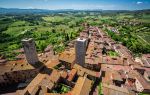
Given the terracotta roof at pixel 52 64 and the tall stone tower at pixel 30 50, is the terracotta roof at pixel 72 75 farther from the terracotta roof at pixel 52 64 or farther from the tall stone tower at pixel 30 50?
the tall stone tower at pixel 30 50

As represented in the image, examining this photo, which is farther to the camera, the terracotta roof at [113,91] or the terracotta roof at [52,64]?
the terracotta roof at [52,64]

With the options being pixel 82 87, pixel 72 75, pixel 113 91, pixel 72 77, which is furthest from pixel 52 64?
pixel 113 91

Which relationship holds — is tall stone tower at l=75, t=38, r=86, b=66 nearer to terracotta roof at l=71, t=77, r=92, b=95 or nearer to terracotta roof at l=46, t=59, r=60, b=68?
terracotta roof at l=46, t=59, r=60, b=68

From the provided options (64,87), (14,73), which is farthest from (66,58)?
(14,73)

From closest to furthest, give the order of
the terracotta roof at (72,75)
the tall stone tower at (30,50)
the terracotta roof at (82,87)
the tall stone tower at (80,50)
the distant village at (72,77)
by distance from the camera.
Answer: the terracotta roof at (82,87), the distant village at (72,77), the terracotta roof at (72,75), the tall stone tower at (30,50), the tall stone tower at (80,50)

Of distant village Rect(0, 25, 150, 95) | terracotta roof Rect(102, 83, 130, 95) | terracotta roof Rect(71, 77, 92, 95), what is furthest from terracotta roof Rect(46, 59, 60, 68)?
terracotta roof Rect(102, 83, 130, 95)

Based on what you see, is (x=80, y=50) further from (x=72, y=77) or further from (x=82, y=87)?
(x=82, y=87)

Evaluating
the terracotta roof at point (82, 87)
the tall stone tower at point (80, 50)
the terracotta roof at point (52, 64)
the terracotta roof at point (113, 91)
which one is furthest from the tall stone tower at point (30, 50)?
the terracotta roof at point (113, 91)
